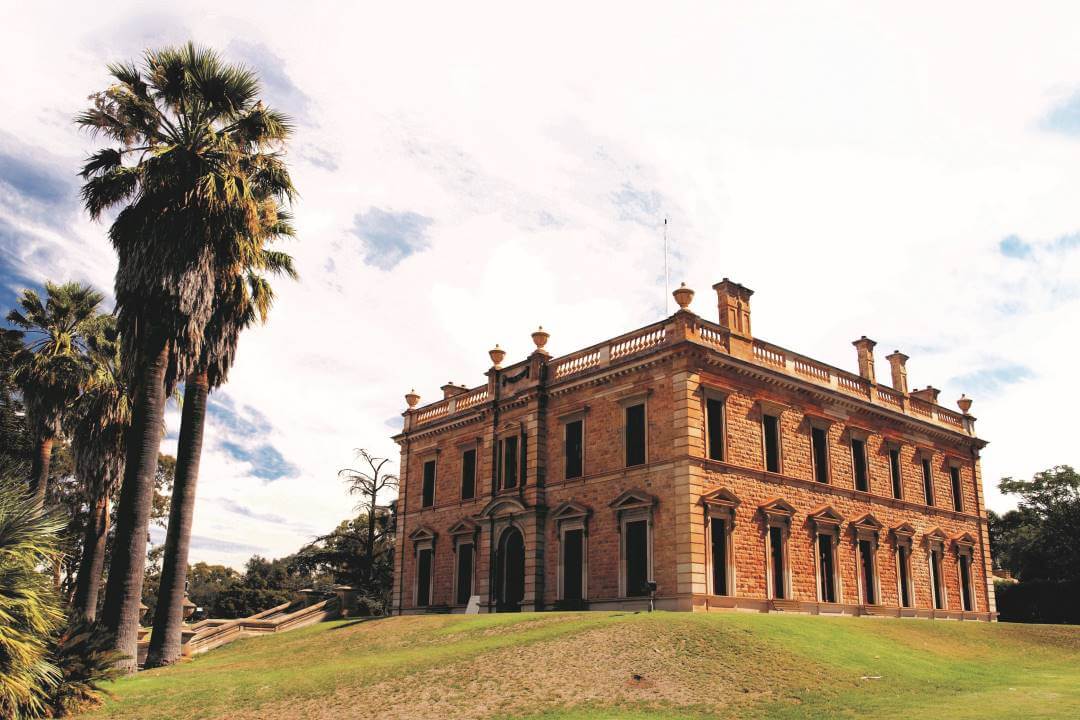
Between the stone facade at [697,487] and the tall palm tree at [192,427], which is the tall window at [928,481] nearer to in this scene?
the stone facade at [697,487]

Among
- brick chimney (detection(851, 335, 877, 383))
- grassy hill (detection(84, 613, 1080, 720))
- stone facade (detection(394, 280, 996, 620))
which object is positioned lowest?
grassy hill (detection(84, 613, 1080, 720))

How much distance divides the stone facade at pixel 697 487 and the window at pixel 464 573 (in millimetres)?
79

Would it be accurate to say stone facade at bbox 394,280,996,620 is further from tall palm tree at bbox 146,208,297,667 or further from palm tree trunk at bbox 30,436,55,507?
palm tree trunk at bbox 30,436,55,507

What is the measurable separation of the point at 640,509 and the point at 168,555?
13.9m

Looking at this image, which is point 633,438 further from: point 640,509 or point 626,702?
point 626,702

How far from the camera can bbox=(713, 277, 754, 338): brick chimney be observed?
29.0 m

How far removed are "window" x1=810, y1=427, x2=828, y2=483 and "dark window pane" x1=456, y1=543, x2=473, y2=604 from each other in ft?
45.4

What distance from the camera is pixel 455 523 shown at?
35.1m

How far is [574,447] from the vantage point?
101ft

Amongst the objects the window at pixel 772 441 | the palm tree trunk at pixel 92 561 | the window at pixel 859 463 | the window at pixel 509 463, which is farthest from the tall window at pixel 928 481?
the palm tree trunk at pixel 92 561

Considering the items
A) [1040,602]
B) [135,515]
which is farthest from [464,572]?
[1040,602]

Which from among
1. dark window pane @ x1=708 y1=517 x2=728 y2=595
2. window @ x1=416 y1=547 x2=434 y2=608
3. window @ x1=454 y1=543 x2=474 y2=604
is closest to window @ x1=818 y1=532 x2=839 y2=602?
dark window pane @ x1=708 y1=517 x2=728 y2=595

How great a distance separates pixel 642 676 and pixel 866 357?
896 inches

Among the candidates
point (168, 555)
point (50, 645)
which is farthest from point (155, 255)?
point (50, 645)
